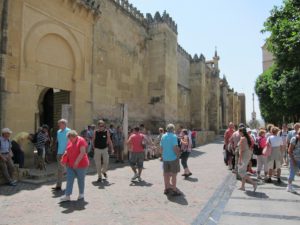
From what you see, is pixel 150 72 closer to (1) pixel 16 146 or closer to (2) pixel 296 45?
(2) pixel 296 45

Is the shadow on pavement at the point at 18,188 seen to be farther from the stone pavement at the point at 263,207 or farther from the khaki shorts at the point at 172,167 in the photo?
the stone pavement at the point at 263,207

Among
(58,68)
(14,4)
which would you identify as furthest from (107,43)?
(14,4)

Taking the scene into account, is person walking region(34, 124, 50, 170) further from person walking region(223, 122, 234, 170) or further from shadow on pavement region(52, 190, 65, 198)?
person walking region(223, 122, 234, 170)

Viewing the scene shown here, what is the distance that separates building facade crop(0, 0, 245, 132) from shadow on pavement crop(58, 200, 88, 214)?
15.4 feet

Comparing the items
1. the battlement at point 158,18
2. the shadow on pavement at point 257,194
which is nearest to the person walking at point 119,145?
the shadow on pavement at point 257,194

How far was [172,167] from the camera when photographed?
770cm

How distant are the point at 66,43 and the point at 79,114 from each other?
2834mm

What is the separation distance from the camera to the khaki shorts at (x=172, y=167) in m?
7.70

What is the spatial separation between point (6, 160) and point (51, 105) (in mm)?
6856

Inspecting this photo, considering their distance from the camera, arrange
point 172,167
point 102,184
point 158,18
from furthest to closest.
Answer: point 158,18
point 102,184
point 172,167

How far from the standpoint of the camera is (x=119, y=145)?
13.9 m

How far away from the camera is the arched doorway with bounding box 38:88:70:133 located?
1371 centimetres

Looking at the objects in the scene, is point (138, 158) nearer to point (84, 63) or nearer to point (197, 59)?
point (84, 63)

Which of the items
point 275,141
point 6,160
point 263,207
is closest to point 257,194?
point 263,207
